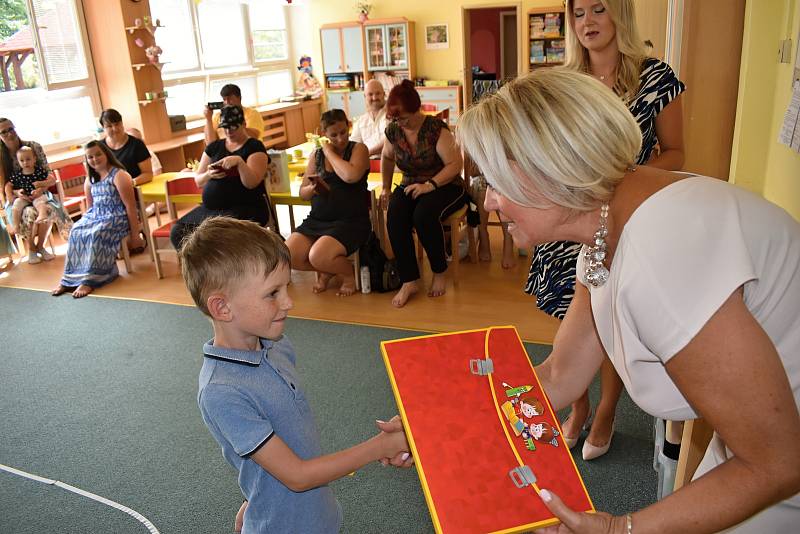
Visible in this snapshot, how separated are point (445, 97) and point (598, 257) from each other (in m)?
9.30

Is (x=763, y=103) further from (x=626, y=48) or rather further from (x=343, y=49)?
(x=343, y=49)

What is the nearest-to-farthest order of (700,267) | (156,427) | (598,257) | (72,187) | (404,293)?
(700,267) → (598,257) → (156,427) → (404,293) → (72,187)

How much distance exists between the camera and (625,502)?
7.22 ft

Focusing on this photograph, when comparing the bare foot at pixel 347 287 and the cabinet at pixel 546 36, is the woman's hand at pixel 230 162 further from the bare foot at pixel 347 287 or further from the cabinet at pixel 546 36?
the cabinet at pixel 546 36

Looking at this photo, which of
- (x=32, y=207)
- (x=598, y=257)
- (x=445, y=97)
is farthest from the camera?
(x=445, y=97)

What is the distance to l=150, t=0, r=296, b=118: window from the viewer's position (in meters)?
8.42

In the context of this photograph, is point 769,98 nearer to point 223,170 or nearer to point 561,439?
point 561,439

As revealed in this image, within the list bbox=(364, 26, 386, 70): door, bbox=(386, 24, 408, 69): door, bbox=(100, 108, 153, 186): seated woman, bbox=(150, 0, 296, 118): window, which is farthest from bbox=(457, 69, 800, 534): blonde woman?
bbox=(364, 26, 386, 70): door

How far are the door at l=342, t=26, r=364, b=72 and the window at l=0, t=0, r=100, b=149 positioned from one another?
4321 millimetres

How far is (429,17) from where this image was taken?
1006cm

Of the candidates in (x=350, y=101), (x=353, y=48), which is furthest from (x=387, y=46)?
(x=350, y=101)

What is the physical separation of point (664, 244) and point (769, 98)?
243cm

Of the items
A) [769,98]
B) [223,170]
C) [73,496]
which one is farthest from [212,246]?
[223,170]

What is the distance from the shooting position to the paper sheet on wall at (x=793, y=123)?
2.18 metres
